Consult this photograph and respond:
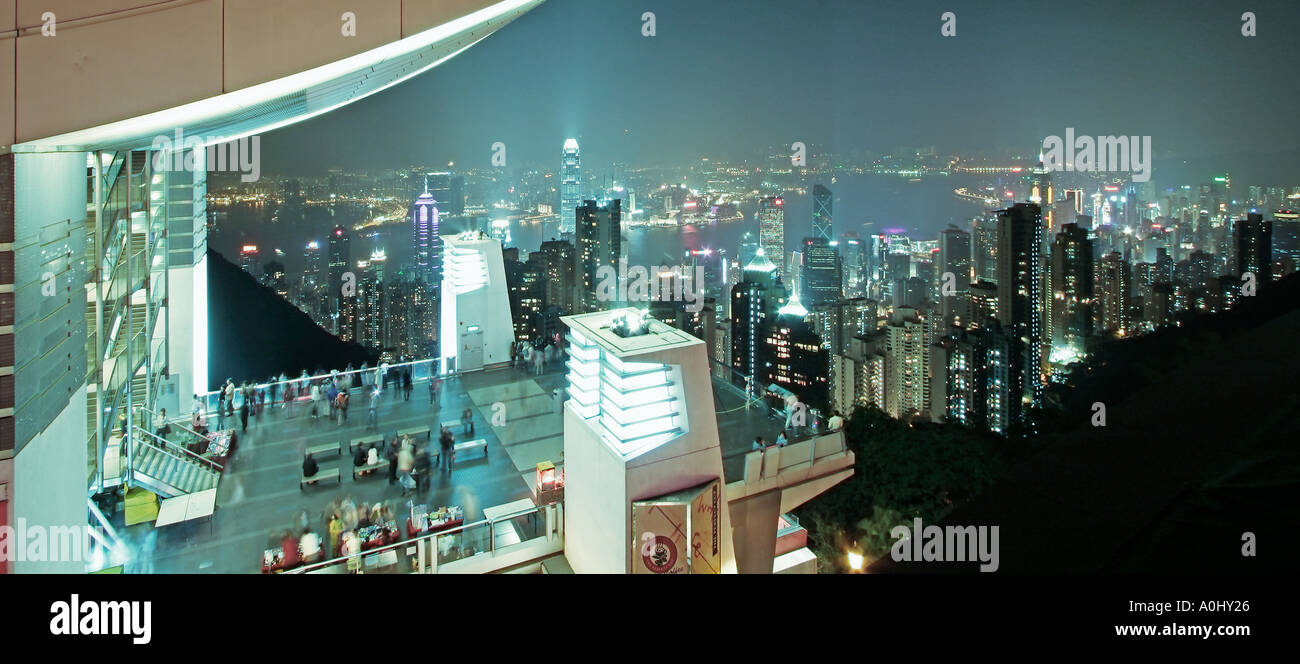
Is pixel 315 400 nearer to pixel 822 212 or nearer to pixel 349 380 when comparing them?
pixel 349 380

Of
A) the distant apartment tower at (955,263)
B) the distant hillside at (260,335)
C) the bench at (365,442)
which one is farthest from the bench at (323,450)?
the distant apartment tower at (955,263)

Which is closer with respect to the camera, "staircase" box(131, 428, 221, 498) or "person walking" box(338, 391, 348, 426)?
"staircase" box(131, 428, 221, 498)

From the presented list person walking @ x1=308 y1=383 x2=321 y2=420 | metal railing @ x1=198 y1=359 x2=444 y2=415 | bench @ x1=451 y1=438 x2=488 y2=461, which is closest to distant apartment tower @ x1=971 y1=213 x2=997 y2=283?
metal railing @ x1=198 y1=359 x2=444 y2=415

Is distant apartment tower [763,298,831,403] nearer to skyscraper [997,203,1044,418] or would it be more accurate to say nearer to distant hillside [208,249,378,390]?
skyscraper [997,203,1044,418]

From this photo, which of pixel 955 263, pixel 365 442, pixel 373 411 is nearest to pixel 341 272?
pixel 373 411

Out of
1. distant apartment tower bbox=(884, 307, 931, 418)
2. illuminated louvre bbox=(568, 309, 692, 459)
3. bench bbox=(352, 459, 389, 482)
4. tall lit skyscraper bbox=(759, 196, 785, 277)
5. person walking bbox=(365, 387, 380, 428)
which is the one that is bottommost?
distant apartment tower bbox=(884, 307, 931, 418)

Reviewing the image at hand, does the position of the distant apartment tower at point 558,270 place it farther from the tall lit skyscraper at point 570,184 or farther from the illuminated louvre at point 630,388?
the illuminated louvre at point 630,388
